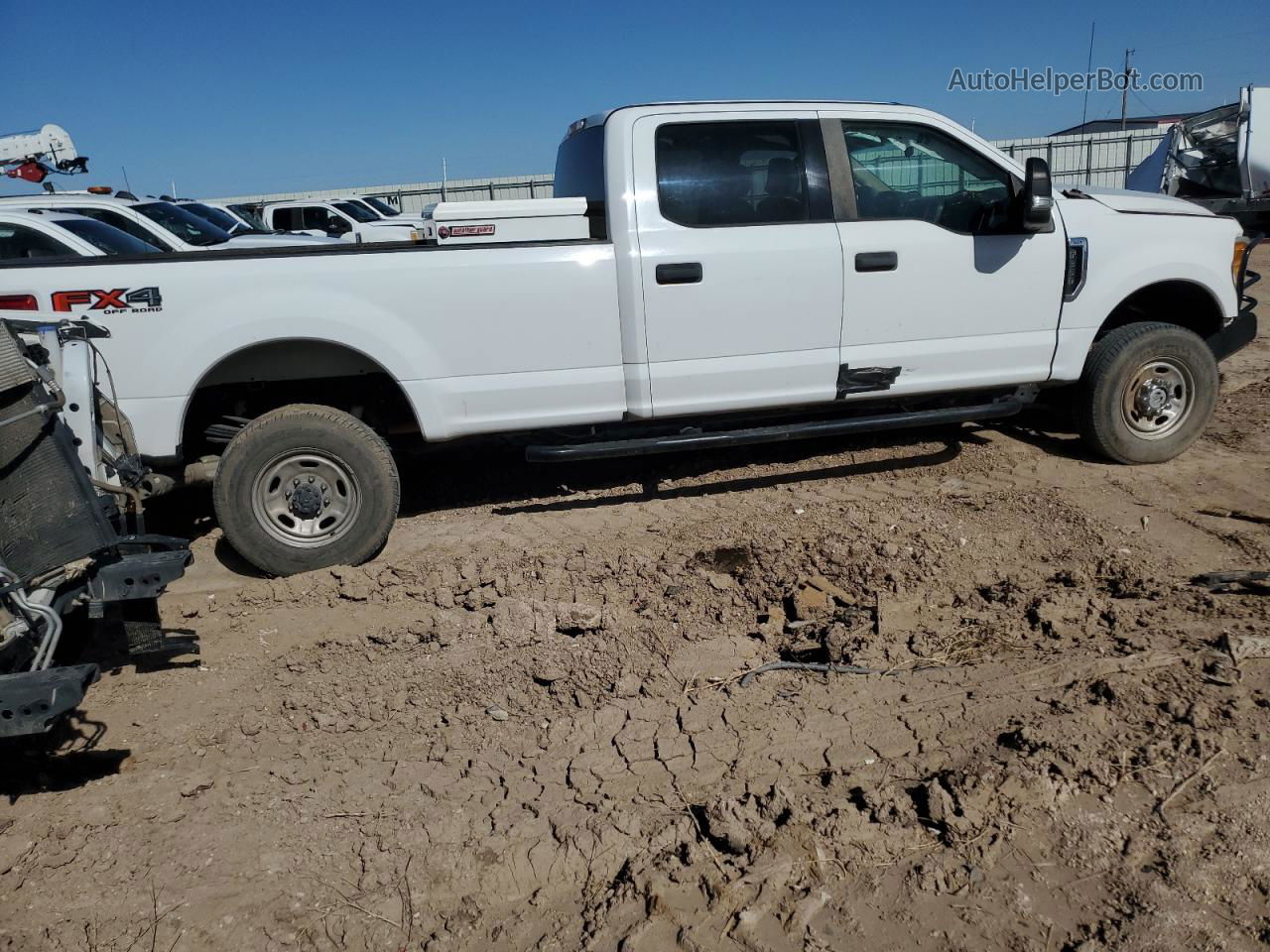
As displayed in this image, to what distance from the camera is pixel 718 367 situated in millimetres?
5148

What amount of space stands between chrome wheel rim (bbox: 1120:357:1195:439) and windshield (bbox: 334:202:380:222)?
18150 millimetres

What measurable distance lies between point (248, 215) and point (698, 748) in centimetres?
2429

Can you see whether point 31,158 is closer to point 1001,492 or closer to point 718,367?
point 718,367

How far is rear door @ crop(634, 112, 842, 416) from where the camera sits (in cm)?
498

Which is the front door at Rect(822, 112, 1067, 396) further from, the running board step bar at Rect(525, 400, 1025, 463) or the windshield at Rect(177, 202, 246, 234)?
the windshield at Rect(177, 202, 246, 234)

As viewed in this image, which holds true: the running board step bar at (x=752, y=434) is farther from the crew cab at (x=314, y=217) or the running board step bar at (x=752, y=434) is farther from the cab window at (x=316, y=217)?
the cab window at (x=316, y=217)

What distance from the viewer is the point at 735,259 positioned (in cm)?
501

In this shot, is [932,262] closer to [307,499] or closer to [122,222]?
[307,499]

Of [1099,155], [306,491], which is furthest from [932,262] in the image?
[1099,155]

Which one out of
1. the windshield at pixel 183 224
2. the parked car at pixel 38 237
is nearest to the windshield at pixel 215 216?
the windshield at pixel 183 224

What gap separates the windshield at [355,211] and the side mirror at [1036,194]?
18.0 meters

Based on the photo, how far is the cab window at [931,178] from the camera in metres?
5.32

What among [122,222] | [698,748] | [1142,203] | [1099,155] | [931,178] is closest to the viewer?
[698,748]

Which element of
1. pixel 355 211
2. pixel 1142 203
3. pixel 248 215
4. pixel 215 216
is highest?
pixel 248 215
